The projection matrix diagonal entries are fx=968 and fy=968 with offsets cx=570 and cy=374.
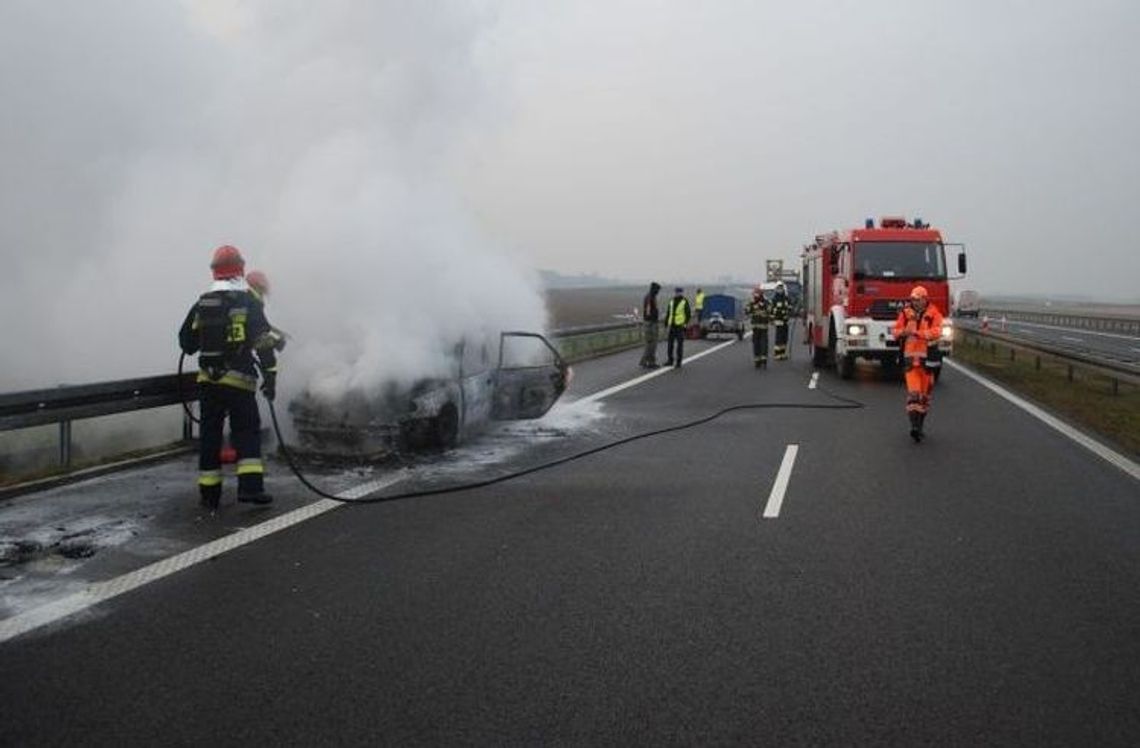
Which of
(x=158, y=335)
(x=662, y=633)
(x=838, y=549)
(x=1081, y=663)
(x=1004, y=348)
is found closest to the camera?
(x=1081, y=663)

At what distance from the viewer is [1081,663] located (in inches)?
163

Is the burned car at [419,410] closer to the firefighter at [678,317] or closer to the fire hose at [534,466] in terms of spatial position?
the fire hose at [534,466]

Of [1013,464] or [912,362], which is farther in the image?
[912,362]

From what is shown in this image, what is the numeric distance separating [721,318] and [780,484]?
29740 mm

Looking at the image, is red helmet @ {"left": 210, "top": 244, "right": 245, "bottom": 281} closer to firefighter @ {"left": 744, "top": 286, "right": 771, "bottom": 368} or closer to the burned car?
the burned car

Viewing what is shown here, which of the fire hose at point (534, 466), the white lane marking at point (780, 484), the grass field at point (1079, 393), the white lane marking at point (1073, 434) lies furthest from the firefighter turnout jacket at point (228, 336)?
the grass field at point (1079, 393)

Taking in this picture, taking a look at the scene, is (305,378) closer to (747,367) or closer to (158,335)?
(158,335)

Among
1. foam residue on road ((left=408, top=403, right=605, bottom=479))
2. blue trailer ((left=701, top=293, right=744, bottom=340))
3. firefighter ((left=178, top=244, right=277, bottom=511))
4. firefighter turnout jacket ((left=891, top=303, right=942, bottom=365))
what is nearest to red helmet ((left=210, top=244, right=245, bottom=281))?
firefighter ((left=178, top=244, right=277, bottom=511))

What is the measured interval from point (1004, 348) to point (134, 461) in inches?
1177

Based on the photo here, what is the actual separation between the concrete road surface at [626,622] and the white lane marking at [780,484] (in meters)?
0.04

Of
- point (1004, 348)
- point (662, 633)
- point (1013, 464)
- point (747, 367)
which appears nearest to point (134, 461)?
point (662, 633)

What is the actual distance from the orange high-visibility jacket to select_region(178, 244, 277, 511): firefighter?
7279mm

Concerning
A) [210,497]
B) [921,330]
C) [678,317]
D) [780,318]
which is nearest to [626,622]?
[210,497]

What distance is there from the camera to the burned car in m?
8.73
